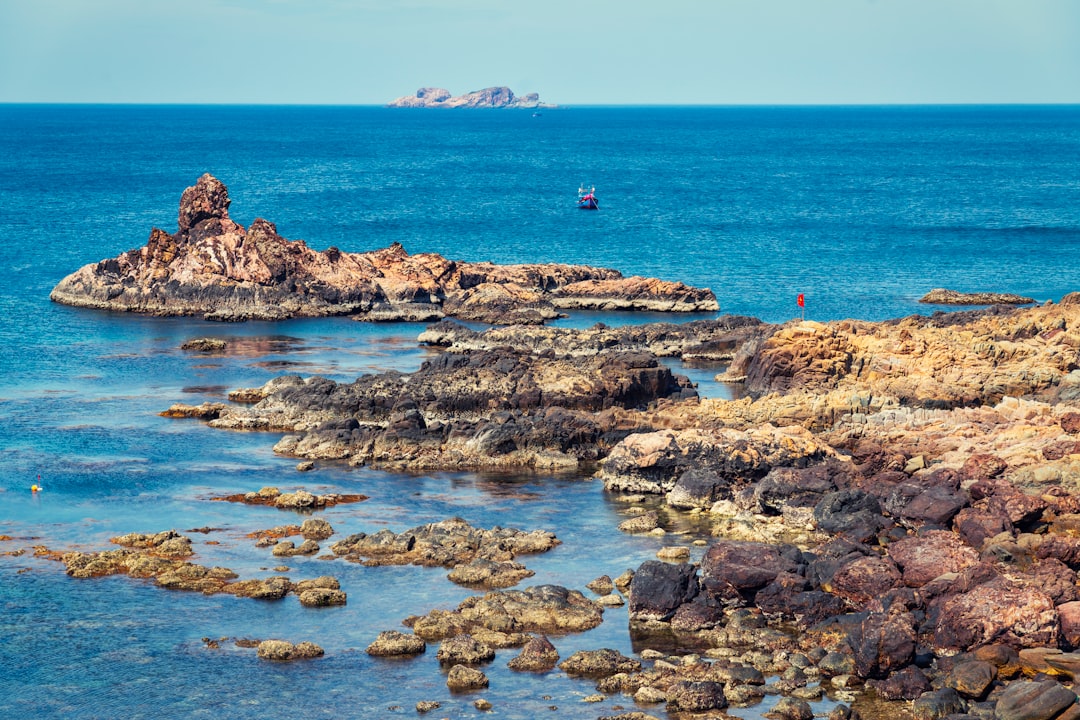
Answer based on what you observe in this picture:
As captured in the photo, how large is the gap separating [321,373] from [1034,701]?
45874 mm

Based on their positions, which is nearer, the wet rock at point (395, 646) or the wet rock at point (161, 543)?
the wet rock at point (395, 646)

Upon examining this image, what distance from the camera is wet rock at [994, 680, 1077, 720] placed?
1214 inches

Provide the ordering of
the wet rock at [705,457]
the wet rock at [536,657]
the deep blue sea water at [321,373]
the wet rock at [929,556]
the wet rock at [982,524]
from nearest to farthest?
1. the deep blue sea water at [321,373]
2. the wet rock at [536,657]
3. the wet rock at [929,556]
4. the wet rock at [982,524]
5. the wet rock at [705,457]

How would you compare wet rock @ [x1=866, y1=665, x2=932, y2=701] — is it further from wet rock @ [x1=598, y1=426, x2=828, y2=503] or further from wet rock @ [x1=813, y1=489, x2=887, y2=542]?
wet rock @ [x1=598, y1=426, x2=828, y2=503]

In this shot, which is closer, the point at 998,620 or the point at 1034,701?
the point at 1034,701

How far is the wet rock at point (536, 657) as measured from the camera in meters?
35.4

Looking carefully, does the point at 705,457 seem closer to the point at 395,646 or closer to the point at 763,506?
the point at 763,506

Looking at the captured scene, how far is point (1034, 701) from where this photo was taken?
102 feet

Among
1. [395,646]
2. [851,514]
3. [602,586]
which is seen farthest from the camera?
[851,514]

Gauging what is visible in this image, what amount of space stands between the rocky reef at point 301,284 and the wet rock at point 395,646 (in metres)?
51.3

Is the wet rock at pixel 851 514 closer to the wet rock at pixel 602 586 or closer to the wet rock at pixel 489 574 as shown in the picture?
the wet rock at pixel 602 586

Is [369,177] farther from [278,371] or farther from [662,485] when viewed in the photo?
[662,485]

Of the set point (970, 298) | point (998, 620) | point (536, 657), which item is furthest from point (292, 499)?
point (970, 298)

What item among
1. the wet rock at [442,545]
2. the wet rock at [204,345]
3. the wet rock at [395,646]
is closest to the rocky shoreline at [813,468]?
the wet rock at [442,545]
